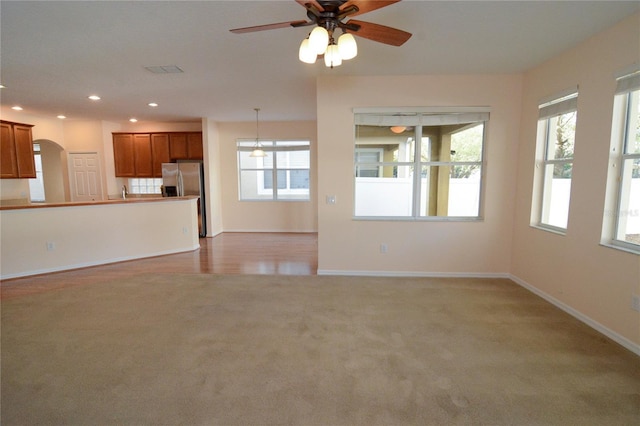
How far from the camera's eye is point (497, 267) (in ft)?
13.4

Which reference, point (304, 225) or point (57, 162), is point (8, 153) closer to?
point (57, 162)

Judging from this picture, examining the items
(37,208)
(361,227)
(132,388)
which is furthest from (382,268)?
(37,208)

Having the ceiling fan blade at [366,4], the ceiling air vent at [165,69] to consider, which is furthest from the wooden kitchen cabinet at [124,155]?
the ceiling fan blade at [366,4]

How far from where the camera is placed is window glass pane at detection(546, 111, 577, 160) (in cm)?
315

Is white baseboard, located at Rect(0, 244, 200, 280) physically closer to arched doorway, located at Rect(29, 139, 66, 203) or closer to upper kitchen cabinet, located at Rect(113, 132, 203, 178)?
upper kitchen cabinet, located at Rect(113, 132, 203, 178)

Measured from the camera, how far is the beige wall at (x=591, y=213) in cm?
248

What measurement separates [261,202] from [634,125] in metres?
6.38

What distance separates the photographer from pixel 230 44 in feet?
9.51

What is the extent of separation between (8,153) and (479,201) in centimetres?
801

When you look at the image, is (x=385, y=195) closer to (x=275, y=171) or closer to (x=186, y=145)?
(x=275, y=171)

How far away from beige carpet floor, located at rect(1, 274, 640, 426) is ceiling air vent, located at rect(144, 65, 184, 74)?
2.69 m

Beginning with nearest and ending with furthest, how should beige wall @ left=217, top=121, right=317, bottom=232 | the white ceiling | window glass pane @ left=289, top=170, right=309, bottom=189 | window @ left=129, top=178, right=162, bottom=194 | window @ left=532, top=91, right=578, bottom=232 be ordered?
the white ceiling, window @ left=532, top=91, right=578, bottom=232, beige wall @ left=217, top=121, right=317, bottom=232, window glass pane @ left=289, top=170, right=309, bottom=189, window @ left=129, top=178, right=162, bottom=194

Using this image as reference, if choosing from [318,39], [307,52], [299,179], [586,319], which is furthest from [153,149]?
[586,319]

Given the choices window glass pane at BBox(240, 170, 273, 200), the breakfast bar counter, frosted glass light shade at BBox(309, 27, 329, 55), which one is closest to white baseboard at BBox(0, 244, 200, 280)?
the breakfast bar counter
